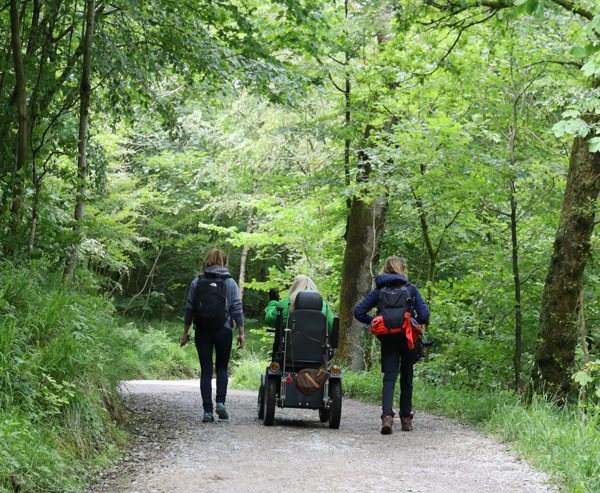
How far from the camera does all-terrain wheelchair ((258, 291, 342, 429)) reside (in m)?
7.76

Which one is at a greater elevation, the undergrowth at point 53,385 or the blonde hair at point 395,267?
the blonde hair at point 395,267

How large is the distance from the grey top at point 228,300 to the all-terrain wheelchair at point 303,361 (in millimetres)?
470

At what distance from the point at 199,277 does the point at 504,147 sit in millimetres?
5792

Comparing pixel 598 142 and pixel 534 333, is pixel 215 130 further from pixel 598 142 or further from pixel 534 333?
pixel 598 142

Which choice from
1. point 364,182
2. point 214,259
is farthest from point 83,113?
point 364,182

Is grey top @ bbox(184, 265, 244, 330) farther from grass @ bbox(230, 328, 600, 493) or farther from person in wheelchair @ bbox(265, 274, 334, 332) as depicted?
grass @ bbox(230, 328, 600, 493)

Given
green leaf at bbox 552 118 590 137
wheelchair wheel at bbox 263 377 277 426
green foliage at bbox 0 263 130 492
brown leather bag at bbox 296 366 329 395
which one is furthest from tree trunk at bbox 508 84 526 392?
green foliage at bbox 0 263 130 492

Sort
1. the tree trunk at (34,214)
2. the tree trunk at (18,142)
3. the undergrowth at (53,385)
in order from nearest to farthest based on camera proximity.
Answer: the undergrowth at (53,385)
the tree trunk at (18,142)
the tree trunk at (34,214)

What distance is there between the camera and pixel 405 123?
39.1 ft

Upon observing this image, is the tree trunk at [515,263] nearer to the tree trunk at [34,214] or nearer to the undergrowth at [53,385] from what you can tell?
the undergrowth at [53,385]

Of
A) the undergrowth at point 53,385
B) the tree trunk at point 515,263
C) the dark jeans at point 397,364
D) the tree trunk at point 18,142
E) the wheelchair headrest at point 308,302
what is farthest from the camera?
the tree trunk at point 515,263

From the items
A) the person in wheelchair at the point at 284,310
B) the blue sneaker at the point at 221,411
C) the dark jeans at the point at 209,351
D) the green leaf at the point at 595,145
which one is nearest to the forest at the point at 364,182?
the green leaf at the point at 595,145

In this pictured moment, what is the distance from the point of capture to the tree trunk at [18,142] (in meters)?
7.41

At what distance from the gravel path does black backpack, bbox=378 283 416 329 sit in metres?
1.19
